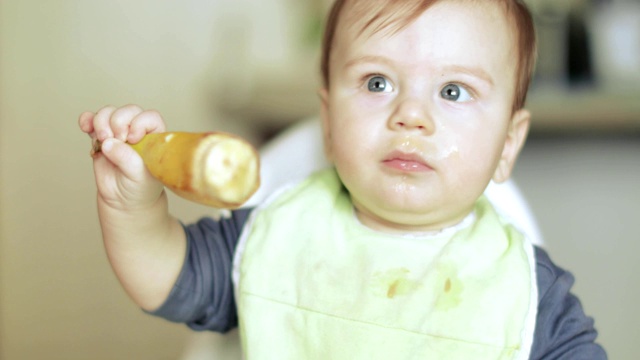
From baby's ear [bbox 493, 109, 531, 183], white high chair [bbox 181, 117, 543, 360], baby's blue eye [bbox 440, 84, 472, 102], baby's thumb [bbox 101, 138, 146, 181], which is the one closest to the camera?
baby's thumb [bbox 101, 138, 146, 181]

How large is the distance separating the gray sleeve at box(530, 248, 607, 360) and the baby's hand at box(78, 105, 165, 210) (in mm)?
437

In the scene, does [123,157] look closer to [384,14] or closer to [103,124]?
[103,124]

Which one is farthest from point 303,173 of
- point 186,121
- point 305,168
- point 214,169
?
point 186,121

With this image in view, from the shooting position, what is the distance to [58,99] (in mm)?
2111

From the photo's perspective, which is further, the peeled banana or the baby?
the baby

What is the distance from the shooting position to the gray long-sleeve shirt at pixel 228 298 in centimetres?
92

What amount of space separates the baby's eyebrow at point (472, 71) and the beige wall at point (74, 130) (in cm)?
136

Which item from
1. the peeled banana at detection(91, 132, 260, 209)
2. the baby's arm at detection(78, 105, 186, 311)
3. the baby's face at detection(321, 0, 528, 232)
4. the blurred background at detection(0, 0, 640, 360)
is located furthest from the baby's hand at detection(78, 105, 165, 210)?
the blurred background at detection(0, 0, 640, 360)

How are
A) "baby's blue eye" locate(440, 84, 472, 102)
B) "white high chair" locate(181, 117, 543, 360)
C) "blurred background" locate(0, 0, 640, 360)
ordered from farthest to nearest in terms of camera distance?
1. "blurred background" locate(0, 0, 640, 360)
2. "white high chair" locate(181, 117, 543, 360)
3. "baby's blue eye" locate(440, 84, 472, 102)

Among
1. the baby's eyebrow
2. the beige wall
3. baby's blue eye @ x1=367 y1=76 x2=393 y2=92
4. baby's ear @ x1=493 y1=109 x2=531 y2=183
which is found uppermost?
the baby's eyebrow

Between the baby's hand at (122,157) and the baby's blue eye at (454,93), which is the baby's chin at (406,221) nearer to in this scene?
the baby's blue eye at (454,93)

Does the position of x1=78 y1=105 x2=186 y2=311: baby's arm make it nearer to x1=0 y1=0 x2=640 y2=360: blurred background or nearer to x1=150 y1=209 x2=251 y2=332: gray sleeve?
x1=150 y1=209 x2=251 y2=332: gray sleeve

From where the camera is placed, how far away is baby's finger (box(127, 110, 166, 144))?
0.84 metres

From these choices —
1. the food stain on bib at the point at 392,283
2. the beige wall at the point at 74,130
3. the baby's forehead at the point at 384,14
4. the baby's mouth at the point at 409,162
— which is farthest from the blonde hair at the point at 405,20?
the beige wall at the point at 74,130
